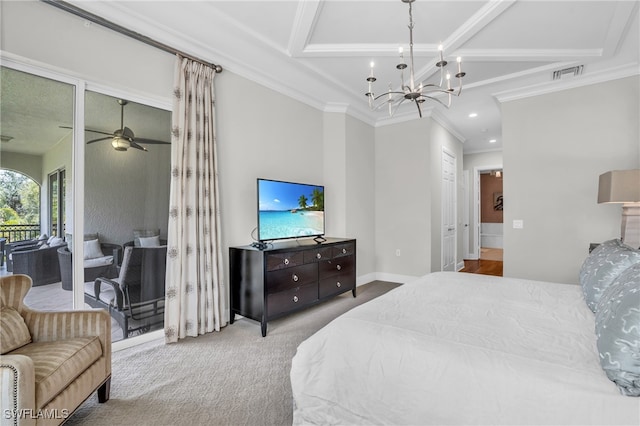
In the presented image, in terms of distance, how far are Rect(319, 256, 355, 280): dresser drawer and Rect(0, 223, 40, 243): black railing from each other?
8.39 ft

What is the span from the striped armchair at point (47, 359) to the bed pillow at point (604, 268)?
275 centimetres

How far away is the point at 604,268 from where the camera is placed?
1717 millimetres

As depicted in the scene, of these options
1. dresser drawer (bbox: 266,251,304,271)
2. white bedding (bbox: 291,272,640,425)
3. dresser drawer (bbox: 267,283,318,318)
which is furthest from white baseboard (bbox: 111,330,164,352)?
white bedding (bbox: 291,272,640,425)

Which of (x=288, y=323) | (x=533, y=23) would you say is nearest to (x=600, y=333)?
(x=288, y=323)

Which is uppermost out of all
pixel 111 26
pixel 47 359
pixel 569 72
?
pixel 569 72

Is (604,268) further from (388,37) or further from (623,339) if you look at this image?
(388,37)

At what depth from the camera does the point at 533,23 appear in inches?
109

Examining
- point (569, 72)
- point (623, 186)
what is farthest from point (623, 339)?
point (569, 72)

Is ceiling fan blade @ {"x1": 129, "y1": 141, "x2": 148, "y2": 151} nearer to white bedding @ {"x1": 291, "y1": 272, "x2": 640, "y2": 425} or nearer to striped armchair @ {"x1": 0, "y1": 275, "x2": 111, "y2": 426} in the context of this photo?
striped armchair @ {"x1": 0, "y1": 275, "x2": 111, "y2": 426}

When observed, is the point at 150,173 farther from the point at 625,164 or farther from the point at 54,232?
the point at 625,164

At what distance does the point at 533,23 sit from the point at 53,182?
4.33 m

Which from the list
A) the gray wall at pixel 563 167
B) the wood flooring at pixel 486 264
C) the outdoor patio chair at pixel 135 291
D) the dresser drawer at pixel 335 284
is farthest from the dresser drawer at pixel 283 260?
the wood flooring at pixel 486 264

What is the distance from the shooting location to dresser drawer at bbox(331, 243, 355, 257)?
3793 millimetres

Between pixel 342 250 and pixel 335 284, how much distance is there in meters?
0.45
